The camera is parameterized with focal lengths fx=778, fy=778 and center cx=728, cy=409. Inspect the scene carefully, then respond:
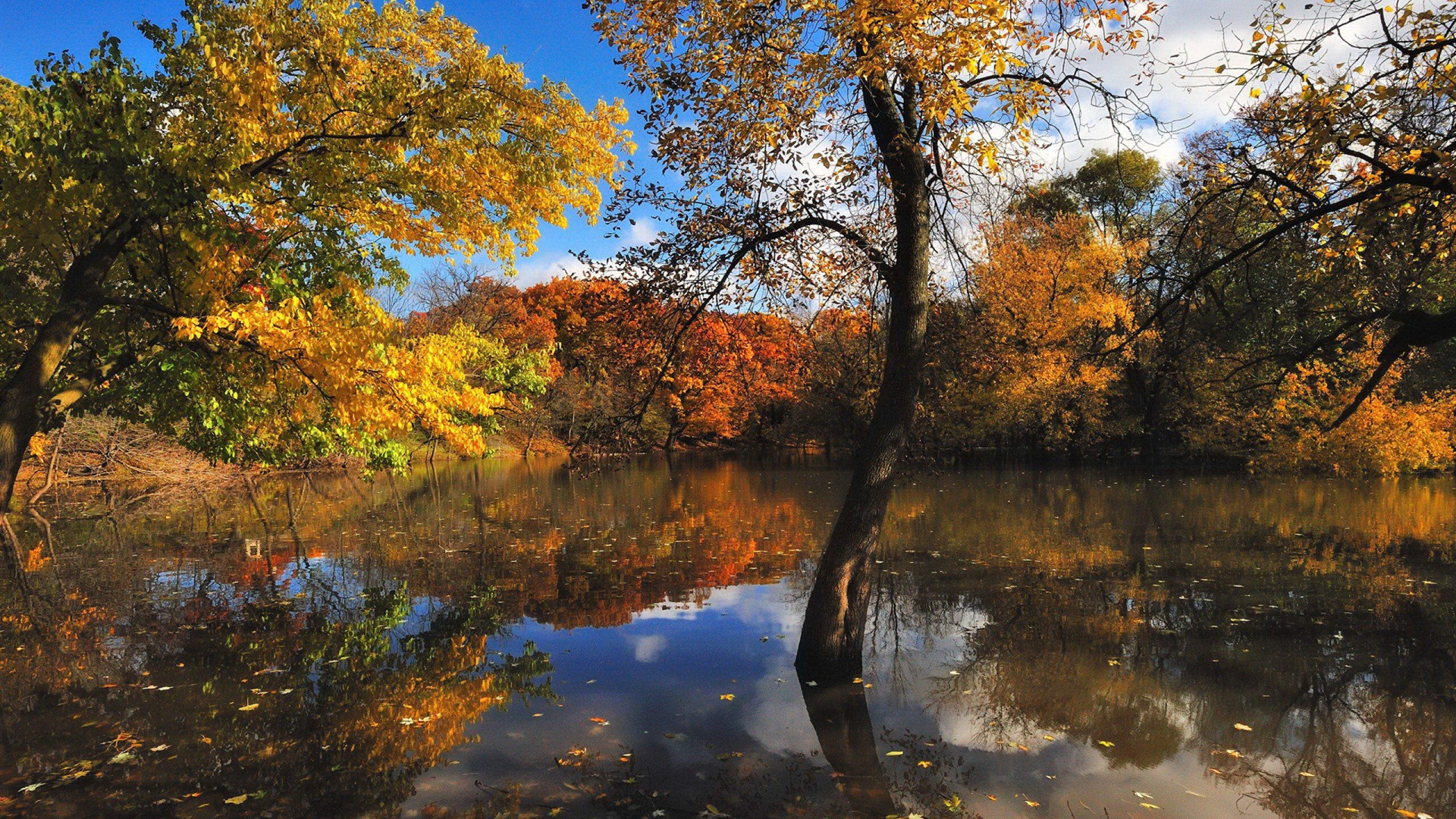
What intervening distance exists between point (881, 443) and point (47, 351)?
26.0 feet

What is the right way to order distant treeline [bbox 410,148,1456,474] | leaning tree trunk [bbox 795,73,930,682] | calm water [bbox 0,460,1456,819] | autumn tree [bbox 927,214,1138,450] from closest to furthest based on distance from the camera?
calm water [bbox 0,460,1456,819] → leaning tree trunk [bbox 795,73,930,682] → distant treeline [bbox 410,148,1456,474] → autumn tree [bbox 927,214,1138,450]

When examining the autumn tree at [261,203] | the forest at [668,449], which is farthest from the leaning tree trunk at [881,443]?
the autumn tree at [261,203]

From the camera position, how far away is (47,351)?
7.46m

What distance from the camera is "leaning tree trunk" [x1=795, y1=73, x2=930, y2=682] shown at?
6.62 metres

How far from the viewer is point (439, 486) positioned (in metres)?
25.5

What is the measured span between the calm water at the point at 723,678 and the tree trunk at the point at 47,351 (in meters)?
1.98

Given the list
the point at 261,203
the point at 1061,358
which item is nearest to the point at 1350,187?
the point at 261,203

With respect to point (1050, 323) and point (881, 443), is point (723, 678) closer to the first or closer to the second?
point (881, 443)

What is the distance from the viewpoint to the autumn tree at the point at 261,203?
Result: 287 inches

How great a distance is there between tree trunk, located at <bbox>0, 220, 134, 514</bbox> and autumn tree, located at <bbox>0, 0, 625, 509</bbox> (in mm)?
21

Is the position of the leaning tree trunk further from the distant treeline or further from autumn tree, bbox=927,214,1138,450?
autumn tree, bbox=927,214,1138,450

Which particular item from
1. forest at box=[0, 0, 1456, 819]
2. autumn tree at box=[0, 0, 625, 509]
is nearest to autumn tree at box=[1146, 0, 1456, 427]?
forest at box=[0, 0, 1456, 819]

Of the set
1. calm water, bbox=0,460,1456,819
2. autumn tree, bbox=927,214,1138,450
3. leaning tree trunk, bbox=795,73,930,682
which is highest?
autumn tree, bbox=927,214,1138,450

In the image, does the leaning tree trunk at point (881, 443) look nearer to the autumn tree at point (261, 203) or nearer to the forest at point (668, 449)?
the forest at point (668, 449)
